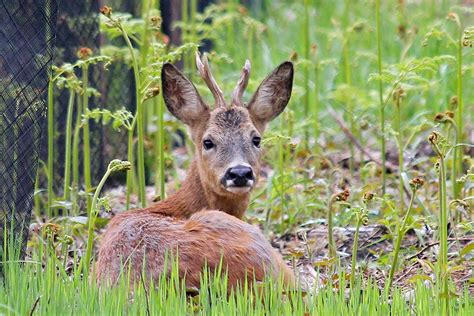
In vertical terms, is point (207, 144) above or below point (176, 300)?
above

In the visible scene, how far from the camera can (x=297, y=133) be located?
33.3 ft

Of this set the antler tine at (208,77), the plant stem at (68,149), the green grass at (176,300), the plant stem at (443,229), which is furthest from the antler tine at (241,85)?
the green grass at (176,300)

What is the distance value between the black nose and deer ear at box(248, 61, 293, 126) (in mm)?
705

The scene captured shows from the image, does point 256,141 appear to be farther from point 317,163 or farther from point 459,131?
point 317,163

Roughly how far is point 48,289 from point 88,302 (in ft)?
0.86

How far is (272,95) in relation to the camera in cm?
788

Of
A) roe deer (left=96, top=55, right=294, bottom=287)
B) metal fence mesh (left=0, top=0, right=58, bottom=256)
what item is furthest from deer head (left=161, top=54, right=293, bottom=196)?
metal fence mesh (left=0, top=0, right=58, bottom=256)

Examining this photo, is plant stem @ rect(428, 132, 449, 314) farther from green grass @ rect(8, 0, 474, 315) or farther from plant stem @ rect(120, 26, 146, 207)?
plant stem @ rect(120, 26, 146, 207)

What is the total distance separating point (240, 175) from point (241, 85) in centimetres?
67

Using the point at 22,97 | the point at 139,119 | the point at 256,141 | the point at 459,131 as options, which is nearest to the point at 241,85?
the point at 256,141

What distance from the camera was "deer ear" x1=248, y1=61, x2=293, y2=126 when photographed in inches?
308

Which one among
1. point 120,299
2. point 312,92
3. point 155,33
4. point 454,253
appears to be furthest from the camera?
point 312,92

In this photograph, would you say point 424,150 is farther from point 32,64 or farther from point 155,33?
point 32,64

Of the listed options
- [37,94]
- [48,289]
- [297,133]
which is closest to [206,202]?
[37,94]
